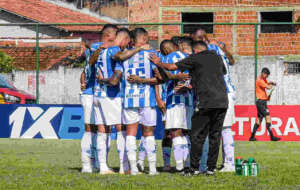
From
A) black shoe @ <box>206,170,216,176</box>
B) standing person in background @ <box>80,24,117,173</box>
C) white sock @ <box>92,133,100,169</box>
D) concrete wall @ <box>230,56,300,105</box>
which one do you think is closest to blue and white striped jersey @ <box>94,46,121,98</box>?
standing person in background @ <box>80,24,117,173</box>

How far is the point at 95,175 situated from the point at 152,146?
0.89 m

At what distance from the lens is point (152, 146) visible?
10445 millimetres

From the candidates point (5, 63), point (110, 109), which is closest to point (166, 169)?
point (110, 109)

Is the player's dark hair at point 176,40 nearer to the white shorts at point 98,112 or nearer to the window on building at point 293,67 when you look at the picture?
the white shorts at point 98,112

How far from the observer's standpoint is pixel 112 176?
33.6ft

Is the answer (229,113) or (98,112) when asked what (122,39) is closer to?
(98,112)

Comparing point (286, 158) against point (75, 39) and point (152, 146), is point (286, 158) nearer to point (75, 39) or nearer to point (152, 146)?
point (152, 146)

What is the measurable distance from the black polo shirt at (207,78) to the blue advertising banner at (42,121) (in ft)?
28.8

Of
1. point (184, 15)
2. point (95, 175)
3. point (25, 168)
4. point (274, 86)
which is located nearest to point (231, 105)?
point (95, 175)

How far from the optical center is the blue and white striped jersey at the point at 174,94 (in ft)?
35.4

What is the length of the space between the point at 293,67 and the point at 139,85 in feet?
43.3

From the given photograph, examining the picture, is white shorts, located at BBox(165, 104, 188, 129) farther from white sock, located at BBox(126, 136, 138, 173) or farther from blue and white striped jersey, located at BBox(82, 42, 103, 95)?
blue and white striped jersey, located at BBox(82, 42, 103, 95)

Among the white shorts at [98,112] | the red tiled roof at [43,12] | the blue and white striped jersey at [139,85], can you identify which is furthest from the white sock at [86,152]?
the red tiled roof at [43,12]

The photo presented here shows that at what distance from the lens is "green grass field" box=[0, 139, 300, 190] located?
361 inches
